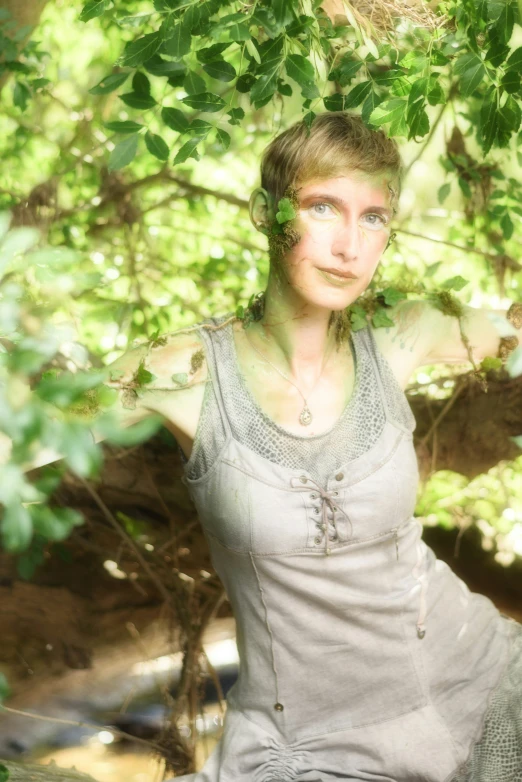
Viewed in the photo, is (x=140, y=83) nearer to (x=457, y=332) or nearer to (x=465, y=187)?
(x=457, y=332)

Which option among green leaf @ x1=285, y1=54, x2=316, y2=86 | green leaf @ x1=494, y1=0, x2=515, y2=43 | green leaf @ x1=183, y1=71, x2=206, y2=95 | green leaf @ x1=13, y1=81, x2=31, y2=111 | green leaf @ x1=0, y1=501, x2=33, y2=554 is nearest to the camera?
green leaf @ x1=0, y1=501, x2=33, y2=554

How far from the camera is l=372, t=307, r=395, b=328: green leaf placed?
185 centimetres

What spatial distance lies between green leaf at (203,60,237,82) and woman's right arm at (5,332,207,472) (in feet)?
1.67

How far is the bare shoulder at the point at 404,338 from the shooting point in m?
1.83

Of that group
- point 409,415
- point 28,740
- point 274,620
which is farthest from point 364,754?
A: point 28,740

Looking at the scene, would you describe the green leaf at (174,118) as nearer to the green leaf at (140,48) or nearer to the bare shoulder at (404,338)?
the green leaf at (140,48)

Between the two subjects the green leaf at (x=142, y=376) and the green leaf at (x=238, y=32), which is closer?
the green leaf at (x=238, y=32)

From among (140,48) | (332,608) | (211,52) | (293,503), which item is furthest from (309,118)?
(332,608)

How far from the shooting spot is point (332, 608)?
165cm

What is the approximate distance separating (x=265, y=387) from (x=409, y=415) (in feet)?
1.02

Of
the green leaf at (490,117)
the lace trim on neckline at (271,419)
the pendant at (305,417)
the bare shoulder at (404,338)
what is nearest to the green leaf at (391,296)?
the bare shoulder at (404,338)

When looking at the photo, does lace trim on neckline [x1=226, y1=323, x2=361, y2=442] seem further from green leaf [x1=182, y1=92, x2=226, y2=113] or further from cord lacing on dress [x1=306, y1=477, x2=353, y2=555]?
green leaf [x1=182, y1=92, x2=226, y2=113]

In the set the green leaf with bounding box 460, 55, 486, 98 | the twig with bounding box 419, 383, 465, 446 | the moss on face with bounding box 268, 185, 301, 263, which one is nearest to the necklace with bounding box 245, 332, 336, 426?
the moss on face with bounding box 268, 185, 301, 263

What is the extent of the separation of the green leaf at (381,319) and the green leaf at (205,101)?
60 centimetres
